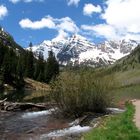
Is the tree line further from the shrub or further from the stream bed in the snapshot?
the shrub

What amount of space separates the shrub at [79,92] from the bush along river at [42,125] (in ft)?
4.24

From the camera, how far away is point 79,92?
3991 centimetres

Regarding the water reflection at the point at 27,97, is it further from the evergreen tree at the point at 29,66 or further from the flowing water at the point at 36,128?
the evergreen tree at the point at 29,66

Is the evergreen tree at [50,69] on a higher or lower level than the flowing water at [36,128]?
higher

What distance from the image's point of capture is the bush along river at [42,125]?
1220 inches

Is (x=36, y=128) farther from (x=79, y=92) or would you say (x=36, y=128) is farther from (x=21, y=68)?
(x=21, y=68)

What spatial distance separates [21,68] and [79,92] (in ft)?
396

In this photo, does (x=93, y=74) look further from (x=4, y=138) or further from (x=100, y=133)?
(x=100, y=133)

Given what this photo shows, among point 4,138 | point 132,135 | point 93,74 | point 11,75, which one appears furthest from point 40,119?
point 11,75

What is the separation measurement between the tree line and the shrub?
95.8 m

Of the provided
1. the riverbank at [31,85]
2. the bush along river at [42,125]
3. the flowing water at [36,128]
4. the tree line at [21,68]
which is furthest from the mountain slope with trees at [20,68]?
the flowing water at [36,128]

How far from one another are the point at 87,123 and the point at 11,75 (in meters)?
117

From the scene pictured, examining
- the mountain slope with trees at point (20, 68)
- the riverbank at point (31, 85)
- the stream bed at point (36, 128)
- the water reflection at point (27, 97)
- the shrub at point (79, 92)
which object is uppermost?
the mountain slope with trees at point (20, 68)

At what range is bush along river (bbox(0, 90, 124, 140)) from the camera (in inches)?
1220
